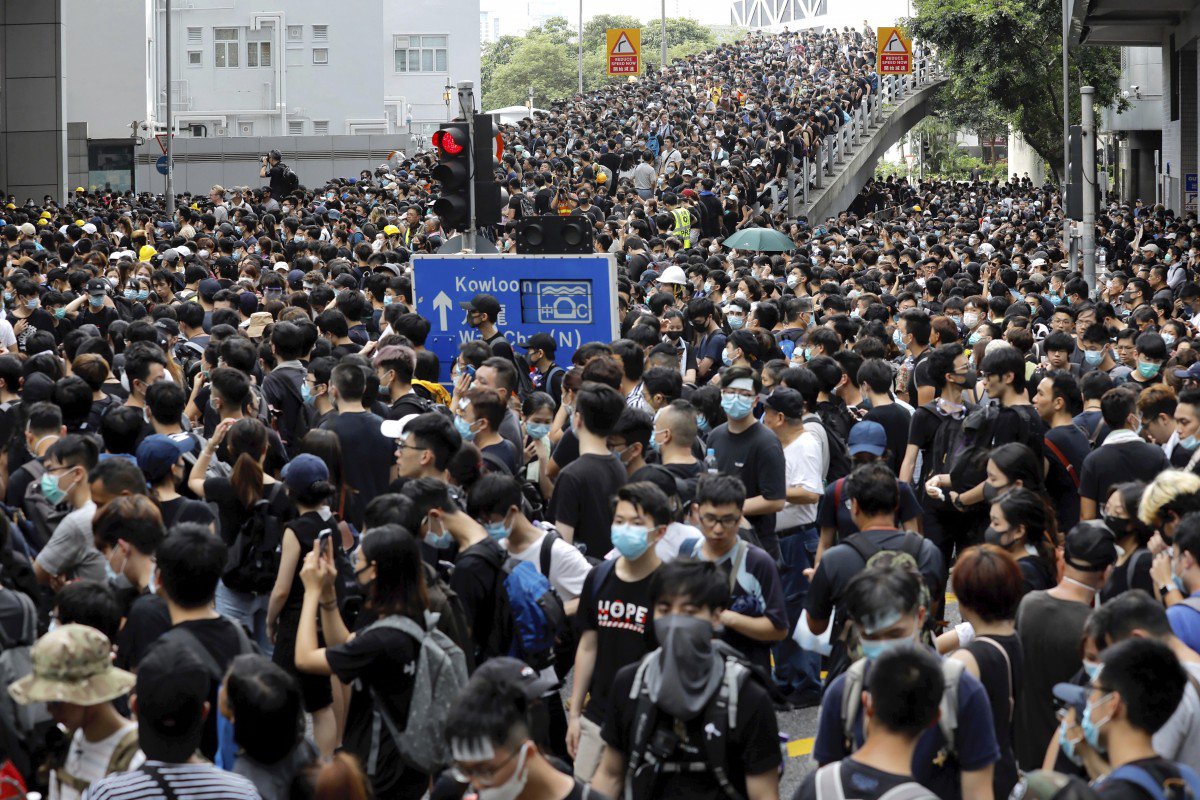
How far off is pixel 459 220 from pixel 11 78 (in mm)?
27279

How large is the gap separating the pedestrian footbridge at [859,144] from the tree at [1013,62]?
2323mm

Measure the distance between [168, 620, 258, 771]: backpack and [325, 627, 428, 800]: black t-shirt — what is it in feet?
1.00

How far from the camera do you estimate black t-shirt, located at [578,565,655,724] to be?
5.65 m

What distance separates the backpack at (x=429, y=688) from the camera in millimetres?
5250

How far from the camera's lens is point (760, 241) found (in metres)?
18.8

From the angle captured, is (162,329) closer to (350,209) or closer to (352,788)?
(352,788)

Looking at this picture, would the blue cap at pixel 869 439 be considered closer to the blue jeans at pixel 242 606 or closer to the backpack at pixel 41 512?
the blue jeans at pixel 242 606

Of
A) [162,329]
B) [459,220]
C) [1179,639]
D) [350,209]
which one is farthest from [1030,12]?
[1179,639]

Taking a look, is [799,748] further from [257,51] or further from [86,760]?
[257,51]

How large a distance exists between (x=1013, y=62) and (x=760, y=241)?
72.5 feet

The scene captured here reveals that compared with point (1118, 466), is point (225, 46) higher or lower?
higher

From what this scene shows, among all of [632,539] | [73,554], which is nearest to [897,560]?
[632,539]

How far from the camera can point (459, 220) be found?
1405 cm

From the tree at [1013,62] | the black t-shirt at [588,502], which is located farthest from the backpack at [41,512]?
the tree at [1013,62]
